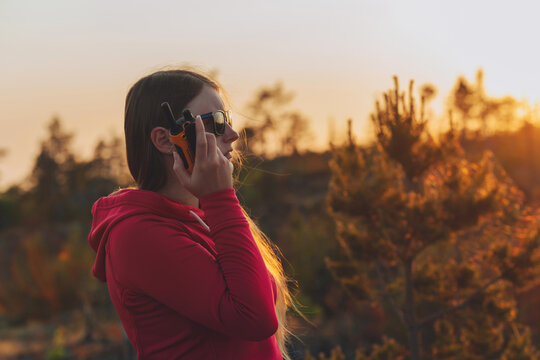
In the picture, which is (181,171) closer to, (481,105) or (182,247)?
(182,247)

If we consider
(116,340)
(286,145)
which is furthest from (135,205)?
(286,145)

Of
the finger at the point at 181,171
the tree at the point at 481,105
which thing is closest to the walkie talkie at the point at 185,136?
the finger at the point at 181,171

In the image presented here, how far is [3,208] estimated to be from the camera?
141 ft

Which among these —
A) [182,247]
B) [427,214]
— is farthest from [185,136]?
[427,214]

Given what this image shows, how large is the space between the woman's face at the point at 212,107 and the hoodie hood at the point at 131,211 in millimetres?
215

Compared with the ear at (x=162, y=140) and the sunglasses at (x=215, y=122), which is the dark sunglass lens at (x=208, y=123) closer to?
the sunglasses at (x=215, y=122)

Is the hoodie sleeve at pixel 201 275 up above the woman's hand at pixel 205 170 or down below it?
below

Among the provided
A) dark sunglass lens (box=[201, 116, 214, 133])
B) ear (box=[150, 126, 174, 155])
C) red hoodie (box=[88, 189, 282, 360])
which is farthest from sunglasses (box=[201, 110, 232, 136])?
red hoodie (box=[88, 189, 282, 360])

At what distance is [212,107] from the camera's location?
1.43 meters

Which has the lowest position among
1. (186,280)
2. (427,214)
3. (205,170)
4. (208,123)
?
(427,214)

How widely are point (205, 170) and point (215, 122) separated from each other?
0.23 meters

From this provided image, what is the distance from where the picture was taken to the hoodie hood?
4.20 ft

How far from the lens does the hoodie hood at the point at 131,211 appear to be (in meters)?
1.28

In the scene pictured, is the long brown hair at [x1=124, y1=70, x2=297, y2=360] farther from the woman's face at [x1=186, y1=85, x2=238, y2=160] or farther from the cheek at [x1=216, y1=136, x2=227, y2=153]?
the cheek at [x1=216, y1=136, x2=227, y2=153]
